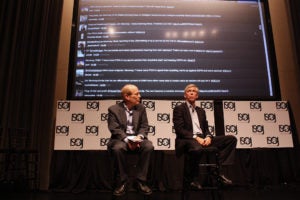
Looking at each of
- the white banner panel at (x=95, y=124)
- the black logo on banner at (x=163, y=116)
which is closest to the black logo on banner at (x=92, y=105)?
the white banner panel at (x=95, y=124)

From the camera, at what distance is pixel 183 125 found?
3.19 meters

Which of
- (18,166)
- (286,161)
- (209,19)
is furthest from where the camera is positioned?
(209,19)

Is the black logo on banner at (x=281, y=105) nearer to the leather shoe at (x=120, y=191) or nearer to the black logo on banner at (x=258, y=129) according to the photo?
the black logo on banner at (x=258, y=129)

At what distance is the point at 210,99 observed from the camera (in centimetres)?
422

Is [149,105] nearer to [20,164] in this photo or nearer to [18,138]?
[18,138]

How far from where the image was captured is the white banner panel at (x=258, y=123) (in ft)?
13.0

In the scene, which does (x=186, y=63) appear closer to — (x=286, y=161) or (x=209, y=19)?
(x=209, y=19)

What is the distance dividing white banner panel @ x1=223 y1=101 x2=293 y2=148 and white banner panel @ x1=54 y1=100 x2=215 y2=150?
315 mm

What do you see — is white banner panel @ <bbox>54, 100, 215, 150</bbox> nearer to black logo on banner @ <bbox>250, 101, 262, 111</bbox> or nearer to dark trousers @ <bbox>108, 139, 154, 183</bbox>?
black logo on banner @ <bbox>250, 101, 262, 111</bbox>

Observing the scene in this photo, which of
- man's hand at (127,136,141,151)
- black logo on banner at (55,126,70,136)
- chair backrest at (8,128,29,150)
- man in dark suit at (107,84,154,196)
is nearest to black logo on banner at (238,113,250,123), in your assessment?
man in dark suit at (107,84,154,196)

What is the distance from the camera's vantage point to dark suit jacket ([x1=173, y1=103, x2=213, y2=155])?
299 cm

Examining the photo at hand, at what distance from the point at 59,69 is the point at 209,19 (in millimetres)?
2507

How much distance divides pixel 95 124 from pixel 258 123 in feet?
7.58

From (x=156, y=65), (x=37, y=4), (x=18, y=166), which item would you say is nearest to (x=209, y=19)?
(x=156, y=65)
